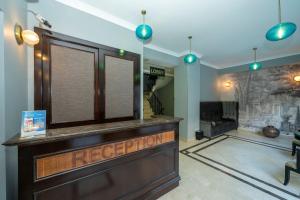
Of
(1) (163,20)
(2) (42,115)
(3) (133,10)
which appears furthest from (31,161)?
(1) (163,20)

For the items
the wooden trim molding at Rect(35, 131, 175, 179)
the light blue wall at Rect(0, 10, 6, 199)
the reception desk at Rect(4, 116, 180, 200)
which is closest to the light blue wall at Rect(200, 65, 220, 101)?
the reception desk at Rect(4, 116, 180, 200)

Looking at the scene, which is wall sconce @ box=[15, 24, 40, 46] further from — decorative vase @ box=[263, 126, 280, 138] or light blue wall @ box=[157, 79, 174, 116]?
decorative vase @ box=[263, 126, 280, 138]

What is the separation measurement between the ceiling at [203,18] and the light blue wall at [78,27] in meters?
0.13

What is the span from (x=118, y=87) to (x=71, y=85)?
2.67 feet

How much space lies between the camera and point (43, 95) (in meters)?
1.83

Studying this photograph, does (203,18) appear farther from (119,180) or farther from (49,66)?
(119,180)

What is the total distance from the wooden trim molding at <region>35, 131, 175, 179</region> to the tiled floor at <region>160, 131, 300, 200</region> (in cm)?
99

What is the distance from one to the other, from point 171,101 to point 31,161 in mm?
6392

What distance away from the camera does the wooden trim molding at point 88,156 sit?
1157 mm

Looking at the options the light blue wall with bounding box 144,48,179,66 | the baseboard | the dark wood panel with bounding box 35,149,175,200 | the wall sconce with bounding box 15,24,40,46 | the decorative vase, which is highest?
the light blue wall with bounding box 144,48,179,66

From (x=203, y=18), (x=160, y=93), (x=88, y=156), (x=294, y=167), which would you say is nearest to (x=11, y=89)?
(x=88, y=156)

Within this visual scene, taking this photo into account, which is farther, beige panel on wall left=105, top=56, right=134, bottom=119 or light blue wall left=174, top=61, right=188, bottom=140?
light blue wall left=174, top=61, right=188, bottom=140

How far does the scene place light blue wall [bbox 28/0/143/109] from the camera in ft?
5.93

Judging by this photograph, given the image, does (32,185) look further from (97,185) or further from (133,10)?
(133,10)
